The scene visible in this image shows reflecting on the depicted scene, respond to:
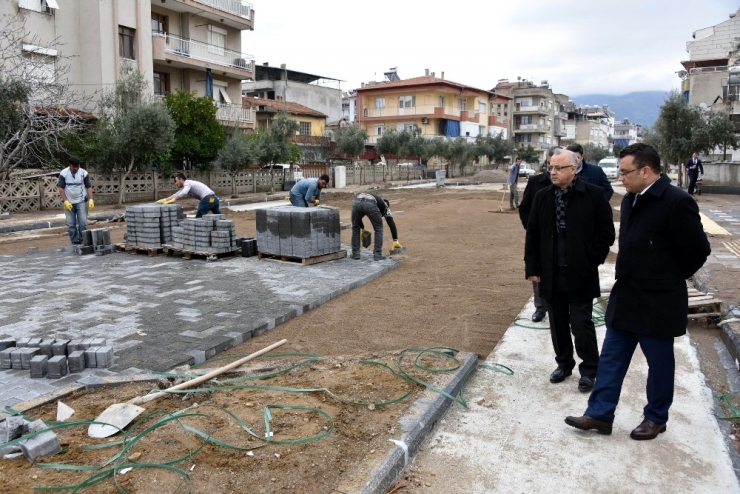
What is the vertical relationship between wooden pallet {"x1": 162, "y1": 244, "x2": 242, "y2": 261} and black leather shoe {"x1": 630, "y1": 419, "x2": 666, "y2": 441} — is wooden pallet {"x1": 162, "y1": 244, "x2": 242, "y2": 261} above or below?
above

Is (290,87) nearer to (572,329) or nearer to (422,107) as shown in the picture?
(422,107)

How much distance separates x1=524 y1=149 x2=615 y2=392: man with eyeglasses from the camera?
423 centimetres

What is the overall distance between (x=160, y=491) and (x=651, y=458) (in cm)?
276

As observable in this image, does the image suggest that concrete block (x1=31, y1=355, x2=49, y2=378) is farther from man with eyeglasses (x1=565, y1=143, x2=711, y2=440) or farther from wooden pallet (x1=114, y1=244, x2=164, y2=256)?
wooden pallet (x1=114, y1=244, x2=164, y2=256)

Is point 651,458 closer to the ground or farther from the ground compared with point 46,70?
closer to the ground

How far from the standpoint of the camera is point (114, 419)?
361 centimetres

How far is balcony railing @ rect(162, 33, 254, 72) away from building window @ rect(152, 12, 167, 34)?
1.61 ft

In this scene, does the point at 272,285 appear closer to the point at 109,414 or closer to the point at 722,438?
the point at 109,414

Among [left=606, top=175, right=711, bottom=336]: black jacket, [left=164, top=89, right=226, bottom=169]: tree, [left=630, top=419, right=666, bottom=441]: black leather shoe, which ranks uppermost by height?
[left=164, top=89, right=226, bottom=169]: tree

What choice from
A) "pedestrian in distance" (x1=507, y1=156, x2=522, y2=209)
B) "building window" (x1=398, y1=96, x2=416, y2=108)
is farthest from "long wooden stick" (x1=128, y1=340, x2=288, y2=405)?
"building window" (x1=398, y1=96, x2=416, y2=108)

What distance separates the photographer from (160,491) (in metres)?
2.92

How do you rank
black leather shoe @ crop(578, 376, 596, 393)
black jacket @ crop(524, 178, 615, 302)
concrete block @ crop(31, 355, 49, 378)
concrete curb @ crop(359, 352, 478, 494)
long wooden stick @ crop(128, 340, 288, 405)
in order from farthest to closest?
1. concrete block @ crop(31, 355, 49, 378)
2. black leather shoe @ crop(578, 376, 596, 393)
3. black jacket @ crop(524, 178, 615, 302)
4. long wooden stick @ crop(128, 340, 288, 405)
5. concrete curb @ crop(359, 352, 478, 494)

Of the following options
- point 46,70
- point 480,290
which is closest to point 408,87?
point 46,70

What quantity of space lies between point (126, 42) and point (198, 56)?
4.62m
